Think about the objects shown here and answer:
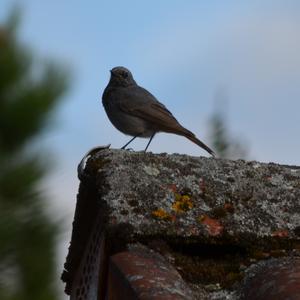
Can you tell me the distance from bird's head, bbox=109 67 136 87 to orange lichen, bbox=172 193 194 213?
5.30m

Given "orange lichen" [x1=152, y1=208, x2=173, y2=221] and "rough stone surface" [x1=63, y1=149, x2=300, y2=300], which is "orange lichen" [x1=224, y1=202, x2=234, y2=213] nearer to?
"rough stone surface" [x1=63, y1=149, x2=300, y2=300]

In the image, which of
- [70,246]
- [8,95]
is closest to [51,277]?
[8,95]

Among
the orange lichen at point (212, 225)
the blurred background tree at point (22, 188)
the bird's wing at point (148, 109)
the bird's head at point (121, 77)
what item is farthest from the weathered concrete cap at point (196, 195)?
the bird's head at point (121, 77)

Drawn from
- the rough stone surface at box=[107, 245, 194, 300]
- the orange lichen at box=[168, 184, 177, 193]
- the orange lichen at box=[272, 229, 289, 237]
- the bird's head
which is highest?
the bird's head

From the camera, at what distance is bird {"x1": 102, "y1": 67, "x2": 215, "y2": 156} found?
7008mm

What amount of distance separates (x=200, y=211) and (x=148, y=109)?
473 centimetres

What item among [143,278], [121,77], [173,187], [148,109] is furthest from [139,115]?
[143,278]

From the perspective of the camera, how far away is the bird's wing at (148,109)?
703cm

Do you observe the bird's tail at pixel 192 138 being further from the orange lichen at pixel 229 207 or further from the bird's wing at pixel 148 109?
the orange lichen at pixel 229 207

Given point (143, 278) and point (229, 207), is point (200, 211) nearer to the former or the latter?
point (229, 207)

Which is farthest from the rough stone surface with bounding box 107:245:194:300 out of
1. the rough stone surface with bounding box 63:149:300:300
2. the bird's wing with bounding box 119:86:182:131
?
the bird's wing with bounding box 119:86:182:131

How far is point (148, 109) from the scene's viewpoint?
7199mm

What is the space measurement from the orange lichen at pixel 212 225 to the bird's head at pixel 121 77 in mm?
5364

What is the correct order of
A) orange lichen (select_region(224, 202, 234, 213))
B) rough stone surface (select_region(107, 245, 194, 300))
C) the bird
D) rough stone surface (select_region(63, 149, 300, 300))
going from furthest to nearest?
the bird → orange lichen (select_region(224, 202, 234, 213)) → rough stone surface (select_region(63, 149, 300, 300)) → rough stone surface (select_region(107, 245, 194, 300))
